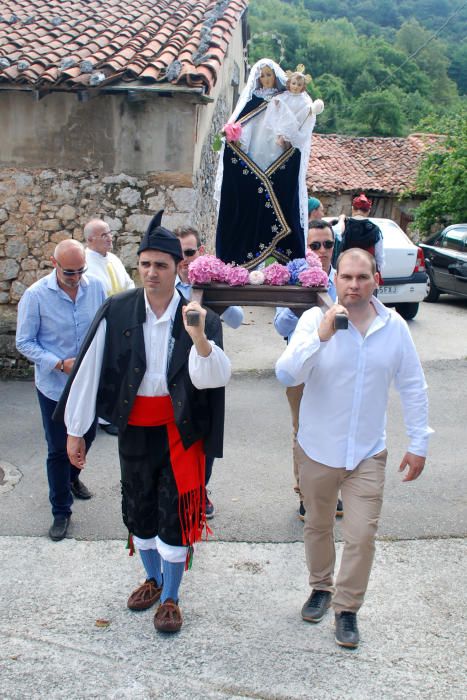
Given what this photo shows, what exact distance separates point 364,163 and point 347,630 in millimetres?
27338

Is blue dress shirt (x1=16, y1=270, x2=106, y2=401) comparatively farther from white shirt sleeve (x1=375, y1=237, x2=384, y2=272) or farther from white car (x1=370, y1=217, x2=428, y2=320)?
white car (x1=370, y1=217, x2=428, y2=320)

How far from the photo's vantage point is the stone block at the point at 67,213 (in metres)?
8.97

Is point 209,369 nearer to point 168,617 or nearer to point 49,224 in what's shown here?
point 168,617

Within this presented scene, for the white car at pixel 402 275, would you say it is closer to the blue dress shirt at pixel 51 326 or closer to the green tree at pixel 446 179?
the blue dress shirt at pixel 51 326

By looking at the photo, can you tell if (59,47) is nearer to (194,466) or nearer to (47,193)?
(47,193)

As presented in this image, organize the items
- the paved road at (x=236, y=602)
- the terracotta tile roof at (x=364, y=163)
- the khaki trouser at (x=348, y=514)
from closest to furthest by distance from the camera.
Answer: the paved road at (x=236, y=602)
the khaki trouser at (x=348, y=514)
the terracotta tile roof at (x=364, y=163)

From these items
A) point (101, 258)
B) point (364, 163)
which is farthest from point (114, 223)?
point (364, 163)

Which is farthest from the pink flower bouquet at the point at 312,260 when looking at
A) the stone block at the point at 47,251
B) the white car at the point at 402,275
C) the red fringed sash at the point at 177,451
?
the white car at the point at 402,275

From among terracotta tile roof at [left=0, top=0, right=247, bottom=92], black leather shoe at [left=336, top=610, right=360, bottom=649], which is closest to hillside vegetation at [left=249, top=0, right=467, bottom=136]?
terracotta tile roof at [left=0, top=0, right=247, bottom=92]

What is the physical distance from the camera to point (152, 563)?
13.1ft

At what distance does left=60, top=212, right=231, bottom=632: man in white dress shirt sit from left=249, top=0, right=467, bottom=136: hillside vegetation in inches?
1376

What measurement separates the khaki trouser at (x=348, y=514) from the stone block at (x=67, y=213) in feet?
19.8

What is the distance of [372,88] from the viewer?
46344mm

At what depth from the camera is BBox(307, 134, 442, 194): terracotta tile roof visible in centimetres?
2669
